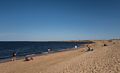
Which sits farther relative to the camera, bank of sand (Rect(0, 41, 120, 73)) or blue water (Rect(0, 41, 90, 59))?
blue water (Rect(0, 41, 90, 59))

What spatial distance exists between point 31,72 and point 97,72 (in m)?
7.36

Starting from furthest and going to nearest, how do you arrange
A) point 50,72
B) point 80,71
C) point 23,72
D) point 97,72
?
point 23,72, point 50,72, point 80,71, point 97,72

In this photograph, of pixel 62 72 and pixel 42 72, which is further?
pixel 42 72

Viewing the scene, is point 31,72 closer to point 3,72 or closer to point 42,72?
point 42,72

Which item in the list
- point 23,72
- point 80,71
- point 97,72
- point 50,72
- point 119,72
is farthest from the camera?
point 23,72

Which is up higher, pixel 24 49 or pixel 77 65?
pixel 77 65

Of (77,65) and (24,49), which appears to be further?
(24,49)

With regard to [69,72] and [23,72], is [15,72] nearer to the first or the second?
[23,72]

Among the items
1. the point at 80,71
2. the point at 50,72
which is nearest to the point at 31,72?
the point at 50,72

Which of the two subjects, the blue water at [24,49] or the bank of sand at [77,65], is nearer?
the bank of sand at [77,65]

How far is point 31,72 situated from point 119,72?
900 cm

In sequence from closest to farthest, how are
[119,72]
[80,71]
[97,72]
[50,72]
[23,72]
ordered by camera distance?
[119,72] < [97,72] < [80,71] < [50,72] < [23,72]

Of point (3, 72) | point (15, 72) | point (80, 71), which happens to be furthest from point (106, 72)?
point (3, 72)

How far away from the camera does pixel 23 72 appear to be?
18.8 m
